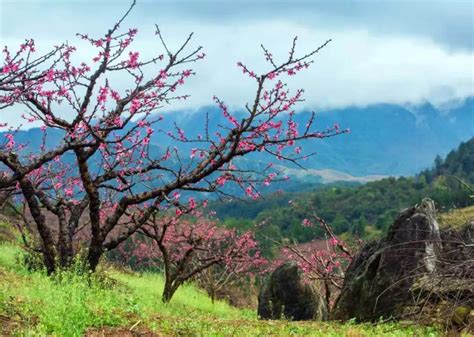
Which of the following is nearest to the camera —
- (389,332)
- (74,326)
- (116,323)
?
(74,326)

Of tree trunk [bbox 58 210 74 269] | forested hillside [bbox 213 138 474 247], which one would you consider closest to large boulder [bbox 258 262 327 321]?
tree trunk [bbox 58 210 74 269]

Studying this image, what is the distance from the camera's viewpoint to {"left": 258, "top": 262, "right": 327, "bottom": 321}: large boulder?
17.4m

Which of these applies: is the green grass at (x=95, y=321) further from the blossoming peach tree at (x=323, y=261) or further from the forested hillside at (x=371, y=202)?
the forested hillside at (x=371, y=202)

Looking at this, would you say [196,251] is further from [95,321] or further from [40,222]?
[95,321]

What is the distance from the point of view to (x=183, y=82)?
1280 cm

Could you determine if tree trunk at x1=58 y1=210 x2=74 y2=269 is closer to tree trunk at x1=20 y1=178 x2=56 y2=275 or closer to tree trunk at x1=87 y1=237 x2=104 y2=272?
tree trunk at x1=20 y1=178 x2=56 y2=275

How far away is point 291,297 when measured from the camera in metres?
17.6

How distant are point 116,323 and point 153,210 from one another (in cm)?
572

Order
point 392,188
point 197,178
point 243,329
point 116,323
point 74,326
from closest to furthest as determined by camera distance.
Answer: point 74,326 → point 116,323 → point 243,329 → point 197,178 → point 392,188

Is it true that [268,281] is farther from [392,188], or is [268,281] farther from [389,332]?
[392,188]

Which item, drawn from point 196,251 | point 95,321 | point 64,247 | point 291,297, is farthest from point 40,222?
point 196,251

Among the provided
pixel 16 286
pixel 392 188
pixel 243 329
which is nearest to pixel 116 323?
pixel 243 329

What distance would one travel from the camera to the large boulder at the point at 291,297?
17.4 metres

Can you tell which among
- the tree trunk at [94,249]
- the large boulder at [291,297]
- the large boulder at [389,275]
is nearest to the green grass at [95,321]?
the large boulder at [389,275]
